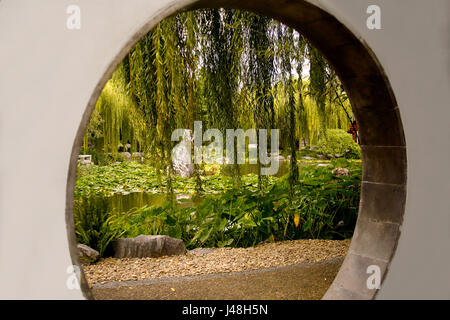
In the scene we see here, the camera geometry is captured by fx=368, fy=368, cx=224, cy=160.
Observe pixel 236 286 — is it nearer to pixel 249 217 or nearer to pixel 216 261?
pixel 216 261

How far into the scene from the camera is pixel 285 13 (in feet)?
5.42

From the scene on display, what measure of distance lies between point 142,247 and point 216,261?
0.63 meters

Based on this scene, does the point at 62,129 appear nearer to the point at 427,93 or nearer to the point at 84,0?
the point at 84,0

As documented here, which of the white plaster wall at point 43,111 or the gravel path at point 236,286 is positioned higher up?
the white plaster wall at point 43,111

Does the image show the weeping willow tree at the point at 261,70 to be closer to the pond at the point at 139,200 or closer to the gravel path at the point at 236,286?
the gravel path at the point at 236,286

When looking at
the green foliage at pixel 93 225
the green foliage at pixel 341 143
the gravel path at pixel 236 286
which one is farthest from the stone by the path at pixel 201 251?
the green foliage at pixel 341 143

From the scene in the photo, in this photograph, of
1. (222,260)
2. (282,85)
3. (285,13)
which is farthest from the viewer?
(222,260)

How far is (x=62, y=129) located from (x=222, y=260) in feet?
6.78

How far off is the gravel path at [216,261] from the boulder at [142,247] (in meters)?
0.07

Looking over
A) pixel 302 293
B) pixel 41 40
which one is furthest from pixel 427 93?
pixel 41 40

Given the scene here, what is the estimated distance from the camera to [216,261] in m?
2.94

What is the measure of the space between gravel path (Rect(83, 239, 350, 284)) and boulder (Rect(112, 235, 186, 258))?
7 centimetres

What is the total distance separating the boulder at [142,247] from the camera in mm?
3053

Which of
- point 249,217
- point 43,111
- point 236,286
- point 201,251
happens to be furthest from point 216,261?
point 43,111
